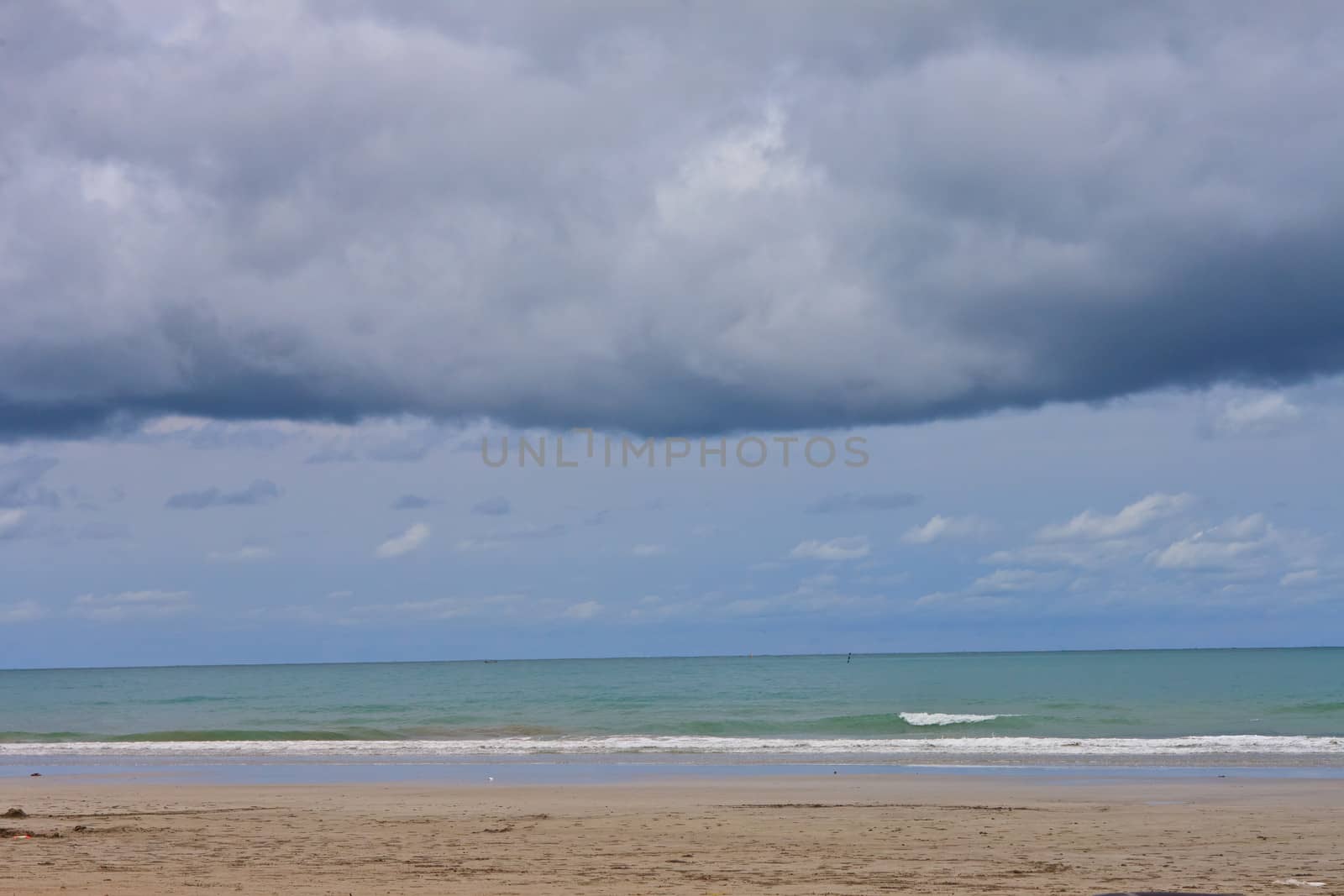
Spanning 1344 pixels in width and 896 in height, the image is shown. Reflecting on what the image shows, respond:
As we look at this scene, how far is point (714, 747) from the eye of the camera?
1391 inches

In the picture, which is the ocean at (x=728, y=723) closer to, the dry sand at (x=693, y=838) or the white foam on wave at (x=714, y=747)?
the white foam on wave at (x=714, y=747)

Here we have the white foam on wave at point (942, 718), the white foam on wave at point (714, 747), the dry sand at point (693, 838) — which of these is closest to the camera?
the dry sand at point (693, 838)

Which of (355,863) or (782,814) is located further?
(782,814)

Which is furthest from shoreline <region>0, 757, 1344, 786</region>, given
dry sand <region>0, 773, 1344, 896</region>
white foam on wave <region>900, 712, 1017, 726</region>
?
white foam on wave <region>900, 712, 1017, 726</region>

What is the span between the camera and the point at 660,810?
20.1 m

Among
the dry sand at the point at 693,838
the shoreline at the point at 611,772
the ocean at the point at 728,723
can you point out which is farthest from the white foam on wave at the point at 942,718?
the dry sand at the point at 693,838

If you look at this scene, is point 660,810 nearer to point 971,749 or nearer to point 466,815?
point 466,815

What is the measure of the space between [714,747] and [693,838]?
62.3ft

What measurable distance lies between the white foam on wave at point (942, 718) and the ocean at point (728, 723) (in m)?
0.17

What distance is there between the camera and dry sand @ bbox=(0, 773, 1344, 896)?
13258 millimetres

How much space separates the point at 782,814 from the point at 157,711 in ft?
183

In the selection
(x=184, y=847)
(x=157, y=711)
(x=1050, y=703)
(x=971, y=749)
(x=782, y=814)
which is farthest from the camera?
(x=157, y=711)

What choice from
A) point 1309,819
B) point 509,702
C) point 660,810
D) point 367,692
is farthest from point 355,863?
point 367,692

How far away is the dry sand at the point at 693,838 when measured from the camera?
13.3 metres
